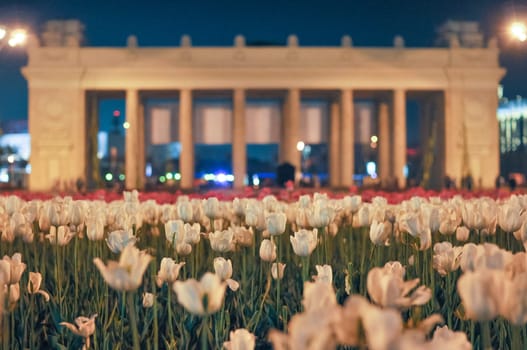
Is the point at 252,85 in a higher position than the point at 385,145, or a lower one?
higher

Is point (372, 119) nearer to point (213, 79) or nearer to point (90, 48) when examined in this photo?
point (213, 79)

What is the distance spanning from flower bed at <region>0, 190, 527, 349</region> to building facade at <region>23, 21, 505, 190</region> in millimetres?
67686

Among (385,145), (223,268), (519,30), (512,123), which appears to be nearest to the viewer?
(223,268)

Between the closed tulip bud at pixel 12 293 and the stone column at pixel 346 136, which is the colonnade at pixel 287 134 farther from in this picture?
the closed tulip bud at pixel 12 293

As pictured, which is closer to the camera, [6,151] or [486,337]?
[486,337]

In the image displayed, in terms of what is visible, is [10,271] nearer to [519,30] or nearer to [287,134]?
[519,30]

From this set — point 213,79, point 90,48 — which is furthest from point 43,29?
point 213,79

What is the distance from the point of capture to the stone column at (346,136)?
3068 inches

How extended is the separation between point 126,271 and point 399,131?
77.1 metres

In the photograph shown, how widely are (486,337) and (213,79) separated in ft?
250

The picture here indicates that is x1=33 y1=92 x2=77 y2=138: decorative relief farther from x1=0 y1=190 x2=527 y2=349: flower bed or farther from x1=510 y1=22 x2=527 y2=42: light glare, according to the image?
x1=0 y1=190 x2=527 y2=349: flower bed

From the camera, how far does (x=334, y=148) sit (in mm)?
83875

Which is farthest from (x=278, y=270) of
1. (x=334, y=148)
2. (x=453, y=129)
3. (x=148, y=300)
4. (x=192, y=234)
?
(x=334, y=148)

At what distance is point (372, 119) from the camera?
Result: 8862cm
